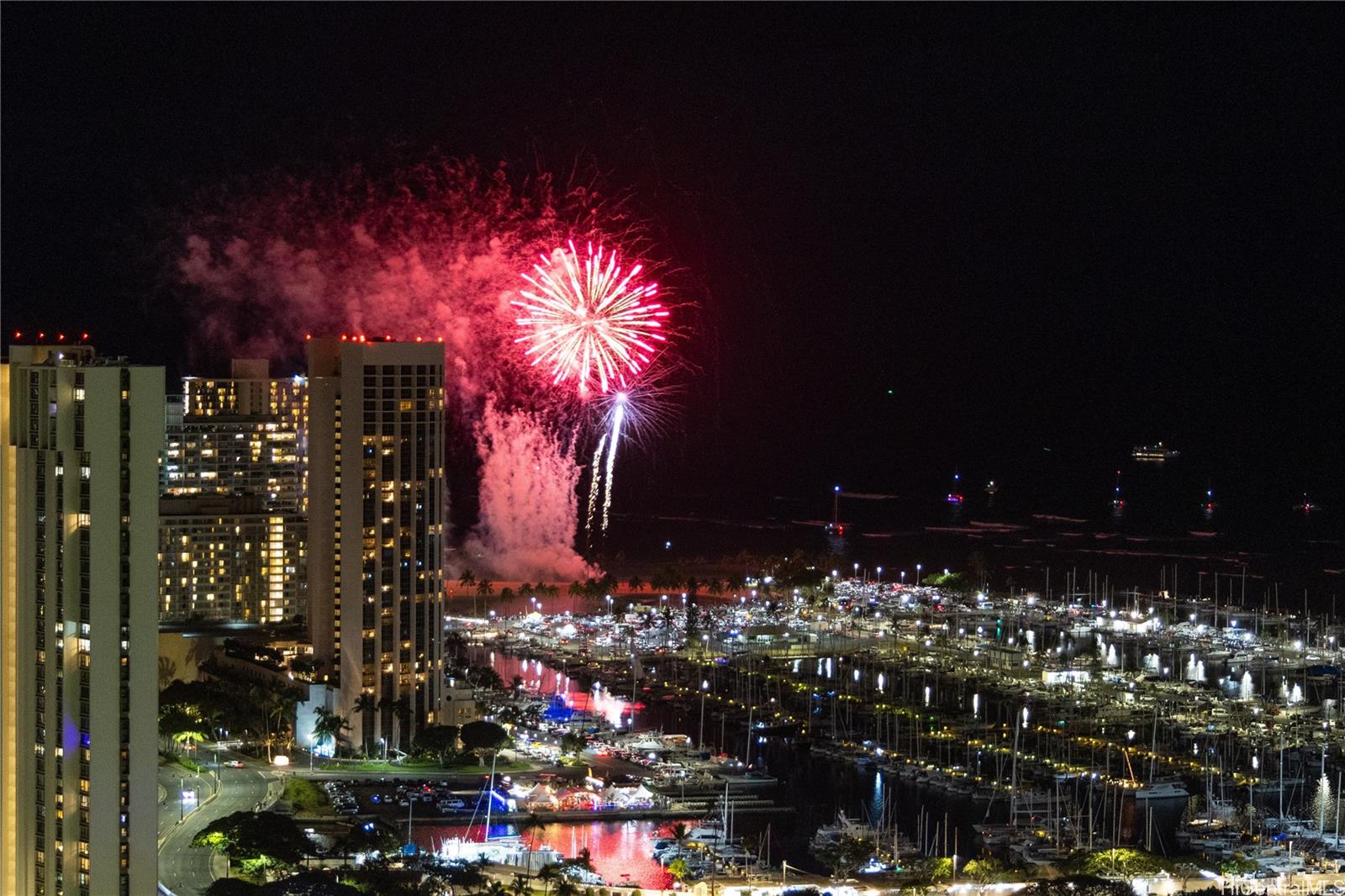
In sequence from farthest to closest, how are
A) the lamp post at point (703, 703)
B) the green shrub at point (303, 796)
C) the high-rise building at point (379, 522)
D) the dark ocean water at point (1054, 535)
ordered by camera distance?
the dark ocean water at point (1054, 535), the lamp post at point (703, 703), the high-rise building at point (379, 522), the green shrub at point (303, 796)

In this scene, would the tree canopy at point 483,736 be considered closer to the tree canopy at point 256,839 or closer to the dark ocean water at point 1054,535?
the tree canopy at point 256,839

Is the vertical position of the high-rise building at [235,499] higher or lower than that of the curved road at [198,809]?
higher

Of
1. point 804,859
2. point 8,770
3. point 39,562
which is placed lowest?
point 804,859

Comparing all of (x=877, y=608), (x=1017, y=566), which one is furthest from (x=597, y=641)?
(x=1017, y=566)

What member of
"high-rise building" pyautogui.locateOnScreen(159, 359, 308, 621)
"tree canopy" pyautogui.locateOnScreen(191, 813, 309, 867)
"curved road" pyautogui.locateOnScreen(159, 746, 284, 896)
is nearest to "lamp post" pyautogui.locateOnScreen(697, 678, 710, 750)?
"curved road" pyautogui.locateOnScreen(159, 746, 284, 896)

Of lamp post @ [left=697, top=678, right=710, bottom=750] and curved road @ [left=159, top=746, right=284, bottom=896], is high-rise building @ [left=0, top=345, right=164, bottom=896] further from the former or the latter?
lamp post @ [left=697, top=678, right=710, bottom=750]

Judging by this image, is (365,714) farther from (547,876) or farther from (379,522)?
(547,876)

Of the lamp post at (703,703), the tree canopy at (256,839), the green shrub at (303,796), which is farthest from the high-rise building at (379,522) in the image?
the tree canopy at (256,839)

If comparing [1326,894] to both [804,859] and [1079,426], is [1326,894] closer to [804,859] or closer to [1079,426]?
[804,859]
